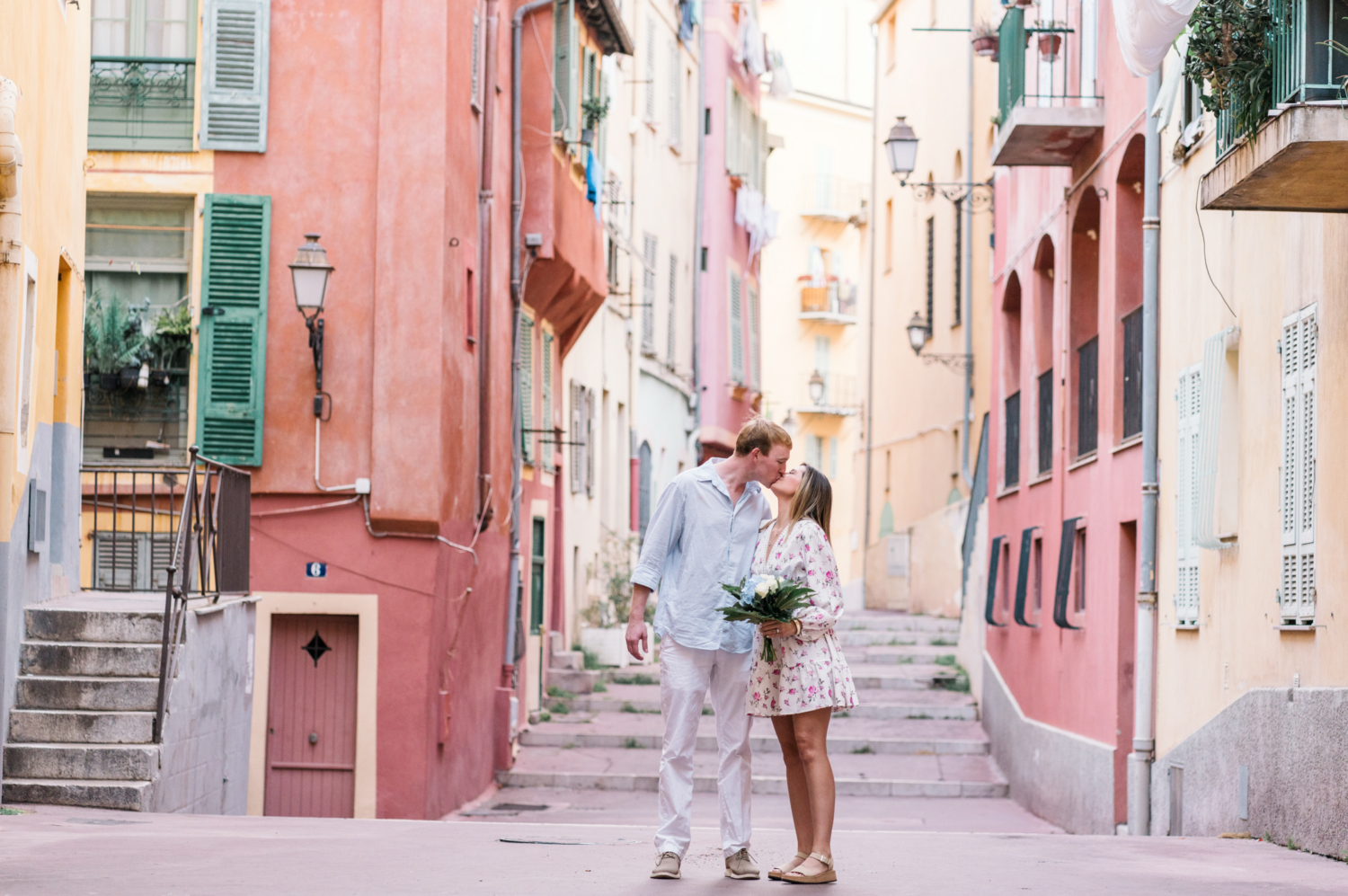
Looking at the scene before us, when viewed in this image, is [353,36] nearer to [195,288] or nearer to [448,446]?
[195,288]

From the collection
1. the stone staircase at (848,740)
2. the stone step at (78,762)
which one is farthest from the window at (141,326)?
the stone step at (78,762)

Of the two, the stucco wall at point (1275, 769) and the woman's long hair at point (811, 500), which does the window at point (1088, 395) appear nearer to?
the stucco wall at point (1275, 769)

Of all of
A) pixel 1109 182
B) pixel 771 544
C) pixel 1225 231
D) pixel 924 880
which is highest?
pixel 1109 182

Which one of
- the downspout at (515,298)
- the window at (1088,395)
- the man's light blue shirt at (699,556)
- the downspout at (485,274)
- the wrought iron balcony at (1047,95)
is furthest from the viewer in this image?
the downspout at (515,298)

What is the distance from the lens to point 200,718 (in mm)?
12797

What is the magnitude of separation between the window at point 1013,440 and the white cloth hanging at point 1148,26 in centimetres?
993

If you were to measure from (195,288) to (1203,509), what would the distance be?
9.95m

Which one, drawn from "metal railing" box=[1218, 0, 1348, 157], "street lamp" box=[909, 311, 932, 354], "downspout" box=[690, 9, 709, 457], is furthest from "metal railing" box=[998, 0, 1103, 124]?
"downspout" box=[690, 9, 709, 457]

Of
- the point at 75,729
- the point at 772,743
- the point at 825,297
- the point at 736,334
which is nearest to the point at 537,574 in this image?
the point at 772,743

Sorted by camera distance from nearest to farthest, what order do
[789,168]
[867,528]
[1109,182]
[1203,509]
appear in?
1. [1203,509]
2. [1109,182]
3. [867,528]
4. [789,168]

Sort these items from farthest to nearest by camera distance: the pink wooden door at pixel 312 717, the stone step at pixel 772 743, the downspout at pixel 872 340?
the downspout at pixel 872 340, the stone step at pixel 772 743, the pink wooden door at pixel 312 717

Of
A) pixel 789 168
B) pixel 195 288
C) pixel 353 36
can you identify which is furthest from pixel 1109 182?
pixel 789 168

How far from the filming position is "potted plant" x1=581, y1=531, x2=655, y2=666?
26.7 metres

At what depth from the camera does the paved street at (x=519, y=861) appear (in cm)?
727
